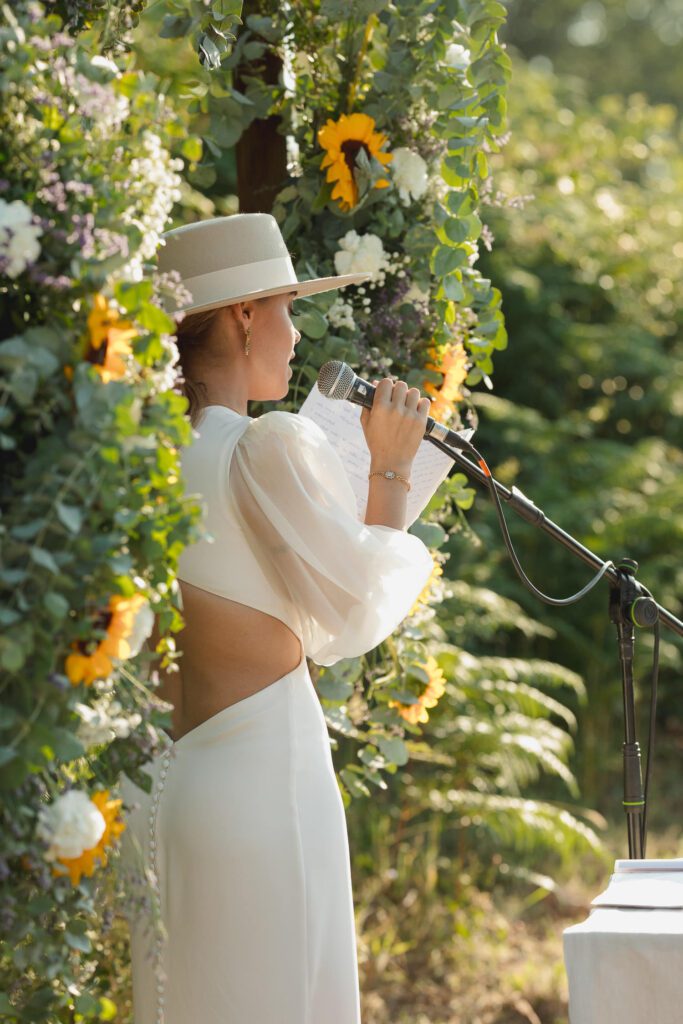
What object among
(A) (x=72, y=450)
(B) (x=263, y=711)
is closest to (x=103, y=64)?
(A) (x=72, y=450)

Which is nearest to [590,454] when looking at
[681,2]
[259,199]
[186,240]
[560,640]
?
[560,640]

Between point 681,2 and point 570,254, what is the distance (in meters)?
10.3

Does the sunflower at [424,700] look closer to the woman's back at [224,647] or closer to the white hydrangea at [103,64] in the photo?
the woman's back at [224,647]

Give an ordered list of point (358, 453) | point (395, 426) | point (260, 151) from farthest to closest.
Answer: point (260, 151), point (358, 453), point (395, 426)

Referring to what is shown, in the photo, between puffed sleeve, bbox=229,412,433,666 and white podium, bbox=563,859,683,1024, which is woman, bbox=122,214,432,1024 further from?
white podium, bbox=563,859,683,1024

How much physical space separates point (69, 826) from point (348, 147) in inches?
69.0

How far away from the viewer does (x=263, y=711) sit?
7.05 ft

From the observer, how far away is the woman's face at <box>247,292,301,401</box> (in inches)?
91.0

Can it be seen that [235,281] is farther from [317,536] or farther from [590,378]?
[590,378]

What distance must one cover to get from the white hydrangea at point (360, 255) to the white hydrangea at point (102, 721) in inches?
56.3

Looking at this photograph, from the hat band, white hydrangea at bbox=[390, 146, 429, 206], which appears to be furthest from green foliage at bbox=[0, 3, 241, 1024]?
white hydrangea at bbox=[390, 146, 429, 206]

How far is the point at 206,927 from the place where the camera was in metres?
2.14

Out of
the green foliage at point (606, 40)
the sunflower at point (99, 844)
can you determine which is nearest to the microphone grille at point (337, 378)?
the sunflower at point (99, 844)

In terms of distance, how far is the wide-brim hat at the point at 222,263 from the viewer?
224 centimetres
